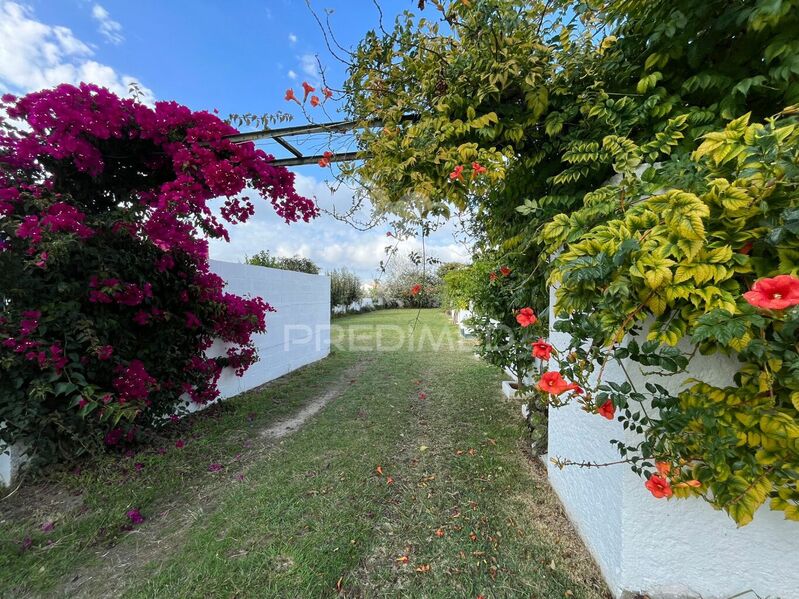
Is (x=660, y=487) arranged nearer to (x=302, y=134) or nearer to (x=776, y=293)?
(x=776, y=293)

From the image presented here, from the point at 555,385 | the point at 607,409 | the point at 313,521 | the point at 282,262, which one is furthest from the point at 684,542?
the point at 282,262

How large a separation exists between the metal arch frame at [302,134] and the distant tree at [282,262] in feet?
25.4

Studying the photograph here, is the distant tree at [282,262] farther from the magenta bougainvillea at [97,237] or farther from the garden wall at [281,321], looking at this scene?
the magenta bougainvillea at [97,237]

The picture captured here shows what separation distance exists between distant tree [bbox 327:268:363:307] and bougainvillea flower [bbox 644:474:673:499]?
17.9 meters

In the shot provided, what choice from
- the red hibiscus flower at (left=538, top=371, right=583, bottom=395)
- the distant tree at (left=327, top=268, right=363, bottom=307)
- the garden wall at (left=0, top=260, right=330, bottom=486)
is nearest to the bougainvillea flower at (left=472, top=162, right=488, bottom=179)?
the red hibiscus flower at (left=538, top=371, right=583, bottom=395)

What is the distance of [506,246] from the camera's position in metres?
3.02

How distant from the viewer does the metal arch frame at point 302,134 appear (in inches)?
121

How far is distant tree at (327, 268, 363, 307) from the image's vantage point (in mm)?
19391

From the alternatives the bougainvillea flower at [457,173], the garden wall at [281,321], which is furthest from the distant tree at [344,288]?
the bougainvillea flower at [457,173]

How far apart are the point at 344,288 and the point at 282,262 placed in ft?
21.6

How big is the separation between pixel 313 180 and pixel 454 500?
4.17 meters

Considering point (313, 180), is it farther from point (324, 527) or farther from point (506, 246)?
point (324, 527)

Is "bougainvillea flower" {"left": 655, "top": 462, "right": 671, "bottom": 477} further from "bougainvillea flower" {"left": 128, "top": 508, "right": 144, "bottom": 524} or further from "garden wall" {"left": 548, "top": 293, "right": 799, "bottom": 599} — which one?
"bougainvillea flower" {"left": 128, "top": 508, "right": 144, "bottom": 524}

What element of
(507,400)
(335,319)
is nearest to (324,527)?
(507,400)
